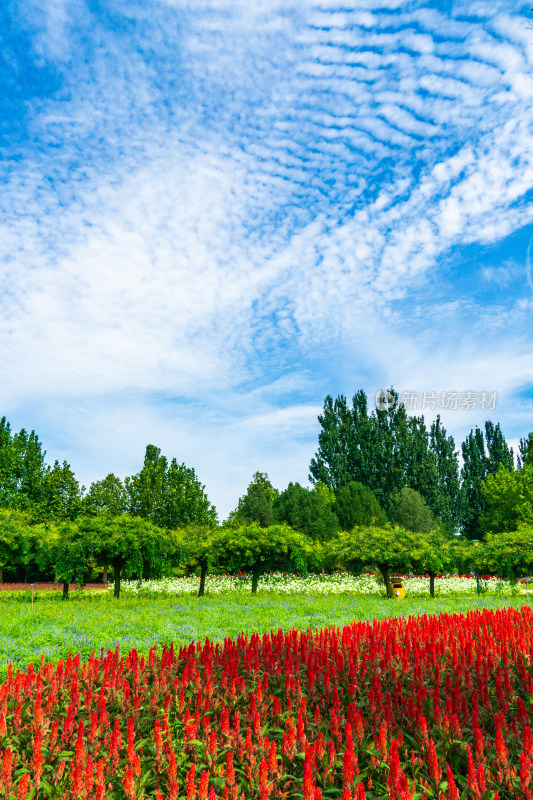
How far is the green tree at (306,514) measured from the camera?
3378 cm

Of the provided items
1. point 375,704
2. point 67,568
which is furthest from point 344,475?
point 375,704

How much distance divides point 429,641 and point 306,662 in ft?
7.44

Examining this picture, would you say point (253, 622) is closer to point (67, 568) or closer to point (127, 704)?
point (127, 704)

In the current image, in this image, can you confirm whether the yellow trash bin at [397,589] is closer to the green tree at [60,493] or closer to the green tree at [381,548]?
the green tree at [381,548]

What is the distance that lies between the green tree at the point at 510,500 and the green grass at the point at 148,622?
2574 centimetres

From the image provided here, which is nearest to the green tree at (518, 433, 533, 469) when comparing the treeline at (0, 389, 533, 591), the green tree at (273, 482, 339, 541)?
the treeline at (0, 389, 533, 591)

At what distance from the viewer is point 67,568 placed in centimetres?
2006

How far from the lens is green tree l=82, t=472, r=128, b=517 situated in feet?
127

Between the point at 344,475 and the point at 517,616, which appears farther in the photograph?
the point at 344,475

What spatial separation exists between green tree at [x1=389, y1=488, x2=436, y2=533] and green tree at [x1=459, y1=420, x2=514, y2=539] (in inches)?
481

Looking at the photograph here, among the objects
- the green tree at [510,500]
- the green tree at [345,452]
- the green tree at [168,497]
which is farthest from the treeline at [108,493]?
the green tree at [510,500]

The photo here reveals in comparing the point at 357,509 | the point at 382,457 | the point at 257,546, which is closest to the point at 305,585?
the point at 257,546

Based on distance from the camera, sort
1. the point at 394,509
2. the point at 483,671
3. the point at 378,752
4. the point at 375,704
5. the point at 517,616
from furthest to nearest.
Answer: the point at 394,509, the point at 517,616, the point at 483,671, the point at 375,704, the point at 378,752

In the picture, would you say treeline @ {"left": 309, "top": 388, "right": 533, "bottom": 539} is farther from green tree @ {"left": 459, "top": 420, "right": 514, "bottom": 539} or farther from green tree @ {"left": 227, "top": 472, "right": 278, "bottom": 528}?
green tree @ {"left": 227, "top": 472, "right": 278, "bottom": 528}
